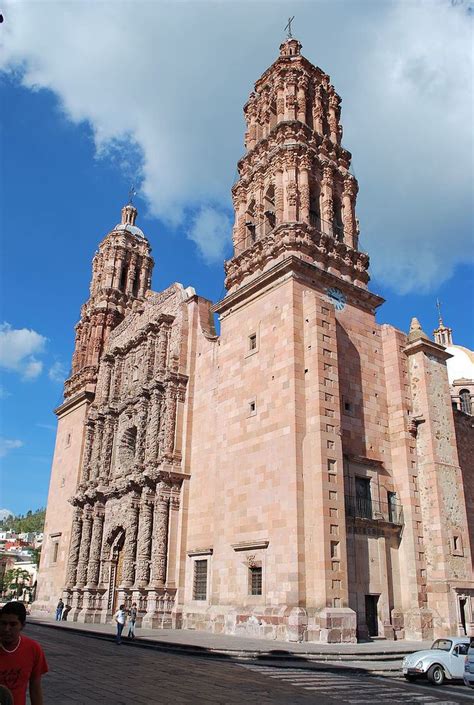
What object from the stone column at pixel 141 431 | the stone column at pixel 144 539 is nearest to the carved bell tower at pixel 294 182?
the stone column at pixel 141 431

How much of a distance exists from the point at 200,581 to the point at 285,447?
849 cm

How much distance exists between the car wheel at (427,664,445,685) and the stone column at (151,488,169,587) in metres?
14.8

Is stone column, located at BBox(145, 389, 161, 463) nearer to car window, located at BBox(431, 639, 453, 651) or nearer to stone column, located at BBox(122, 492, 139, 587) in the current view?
stone column, located at BBox(122, 492, 139, 587)

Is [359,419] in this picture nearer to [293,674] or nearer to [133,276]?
[293,674]

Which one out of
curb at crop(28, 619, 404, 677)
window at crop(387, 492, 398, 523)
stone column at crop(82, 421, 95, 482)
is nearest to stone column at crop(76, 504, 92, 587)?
stone column at crop(82, 421, 95, 482)

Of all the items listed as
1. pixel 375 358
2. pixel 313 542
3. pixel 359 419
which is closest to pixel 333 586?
pixel 313 542

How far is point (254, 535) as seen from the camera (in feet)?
67.8

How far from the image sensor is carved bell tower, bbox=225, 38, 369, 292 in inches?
995

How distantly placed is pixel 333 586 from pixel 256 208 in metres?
17.5

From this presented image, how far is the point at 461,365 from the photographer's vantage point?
5406 cm

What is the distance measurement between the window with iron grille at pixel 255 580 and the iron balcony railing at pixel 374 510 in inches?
146

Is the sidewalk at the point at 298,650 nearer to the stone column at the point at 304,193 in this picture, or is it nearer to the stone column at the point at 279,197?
the stone column at the point at 304,193

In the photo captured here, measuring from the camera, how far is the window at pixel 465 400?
4965 cm

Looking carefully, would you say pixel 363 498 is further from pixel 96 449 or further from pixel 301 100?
pixel 301 100
